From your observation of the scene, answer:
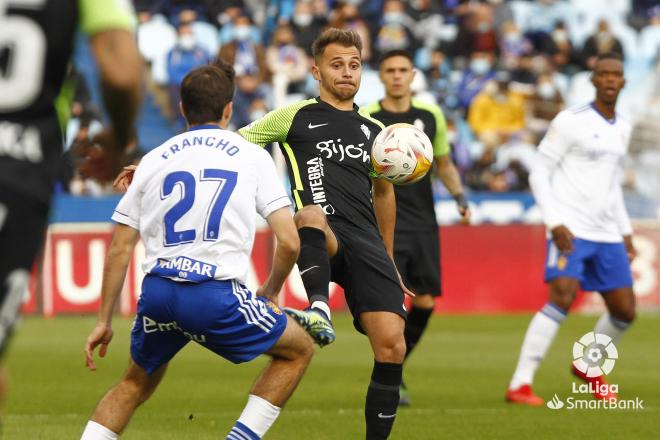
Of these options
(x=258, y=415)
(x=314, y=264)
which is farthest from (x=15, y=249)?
(x=314, y=264)

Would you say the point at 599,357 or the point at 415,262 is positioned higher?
the point at 415,262

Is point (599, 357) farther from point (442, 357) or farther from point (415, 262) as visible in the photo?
point (442, 357)

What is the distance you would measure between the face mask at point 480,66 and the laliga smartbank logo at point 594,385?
504 inches

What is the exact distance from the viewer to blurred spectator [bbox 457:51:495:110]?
22.7 metres

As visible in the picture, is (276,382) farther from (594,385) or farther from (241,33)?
(241,33)

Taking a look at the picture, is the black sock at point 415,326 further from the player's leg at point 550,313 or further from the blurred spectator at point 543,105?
the blurred spectator at point 543,105

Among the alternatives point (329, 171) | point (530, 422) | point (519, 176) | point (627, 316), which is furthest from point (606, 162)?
point (519, 176)

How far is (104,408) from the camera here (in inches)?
231

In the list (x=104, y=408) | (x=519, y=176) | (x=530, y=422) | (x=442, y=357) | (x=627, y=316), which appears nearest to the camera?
(x=104, y=408)

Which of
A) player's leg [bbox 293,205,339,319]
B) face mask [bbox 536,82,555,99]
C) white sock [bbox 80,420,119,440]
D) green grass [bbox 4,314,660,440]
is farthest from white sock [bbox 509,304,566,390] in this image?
face mask [bbox 536,82,555,99]

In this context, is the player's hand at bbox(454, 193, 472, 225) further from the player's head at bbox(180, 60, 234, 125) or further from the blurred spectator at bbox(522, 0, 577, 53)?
the blurred spectator at bbox(522, 0, 577, 53)

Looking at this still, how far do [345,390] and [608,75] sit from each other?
331 cm

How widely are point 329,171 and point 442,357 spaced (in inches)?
254

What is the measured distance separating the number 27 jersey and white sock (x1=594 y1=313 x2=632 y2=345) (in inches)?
198
